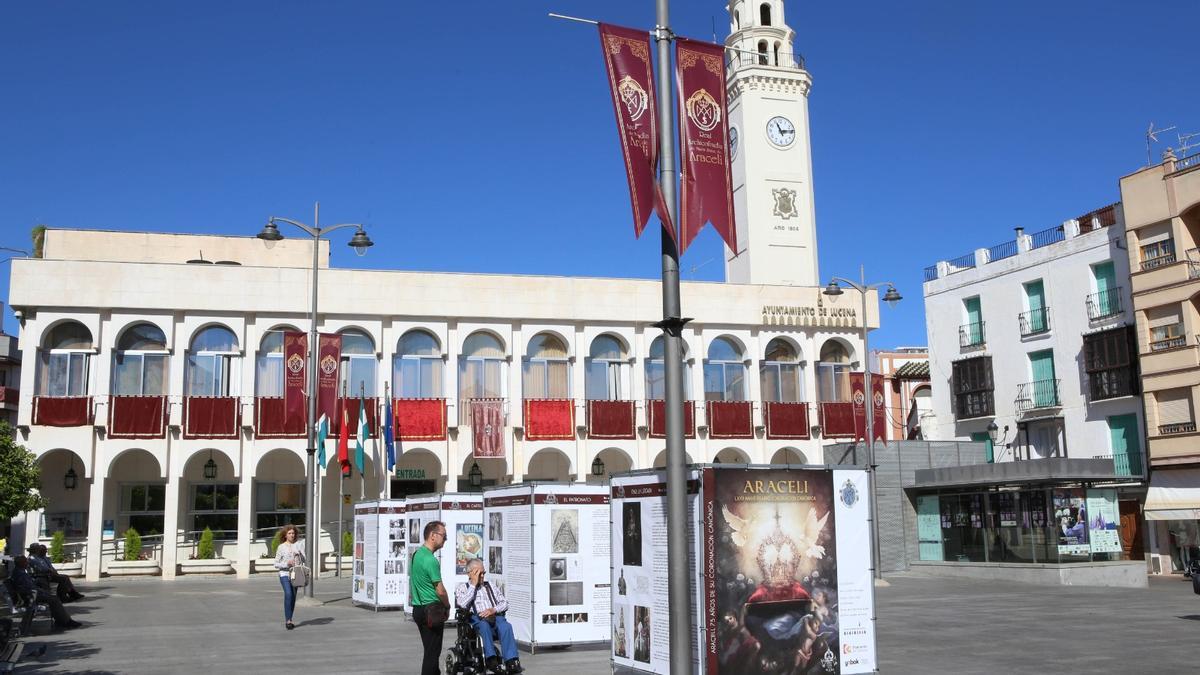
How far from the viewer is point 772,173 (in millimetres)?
57812

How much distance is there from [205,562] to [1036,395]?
3259cm

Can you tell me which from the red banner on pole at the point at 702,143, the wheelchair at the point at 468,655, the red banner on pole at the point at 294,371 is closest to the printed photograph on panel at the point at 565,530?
the wheelchair at the point at 468,655

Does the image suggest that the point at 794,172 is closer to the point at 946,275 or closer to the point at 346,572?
the point at 946,275

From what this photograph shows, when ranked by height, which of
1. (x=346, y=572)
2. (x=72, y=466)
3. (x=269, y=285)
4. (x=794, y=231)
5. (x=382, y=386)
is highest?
(x=794, y=231)

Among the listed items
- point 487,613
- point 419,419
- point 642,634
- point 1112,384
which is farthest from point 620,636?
point 1112,384

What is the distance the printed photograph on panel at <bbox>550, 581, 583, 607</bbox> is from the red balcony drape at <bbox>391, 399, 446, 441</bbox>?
81.7 feet

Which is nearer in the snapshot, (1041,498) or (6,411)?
(1041,498)

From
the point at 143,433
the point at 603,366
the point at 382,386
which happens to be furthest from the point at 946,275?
the point at 143,433

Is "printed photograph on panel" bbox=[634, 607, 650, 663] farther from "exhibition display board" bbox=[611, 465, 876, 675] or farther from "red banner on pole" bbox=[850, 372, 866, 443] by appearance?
"red banner on pole" bbox=[850, 372, 866, 443]

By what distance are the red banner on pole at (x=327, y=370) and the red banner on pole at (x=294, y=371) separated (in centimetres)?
87

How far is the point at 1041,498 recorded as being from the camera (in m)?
32.9

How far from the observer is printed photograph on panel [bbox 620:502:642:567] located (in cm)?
1303

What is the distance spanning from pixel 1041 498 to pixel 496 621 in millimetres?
24130

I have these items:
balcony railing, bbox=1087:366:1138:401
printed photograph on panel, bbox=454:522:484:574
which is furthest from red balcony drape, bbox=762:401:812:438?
printed photograph on panel, bbox=454:522:484:574
